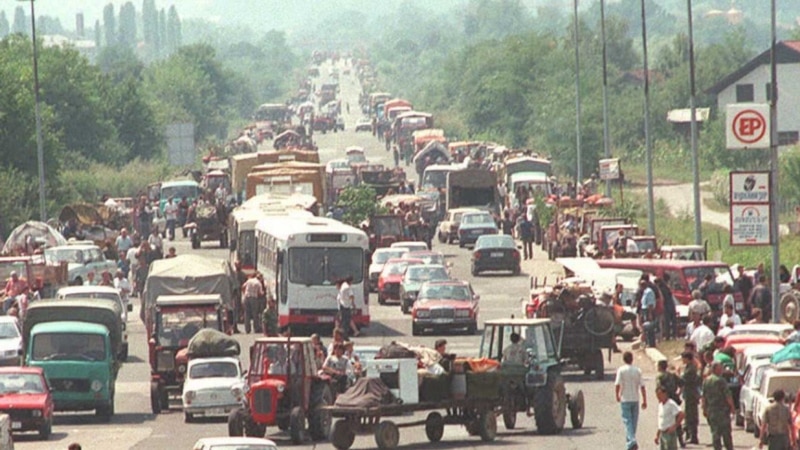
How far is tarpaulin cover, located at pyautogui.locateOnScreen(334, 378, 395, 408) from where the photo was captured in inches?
1238

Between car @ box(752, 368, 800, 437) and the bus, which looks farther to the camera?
the bus

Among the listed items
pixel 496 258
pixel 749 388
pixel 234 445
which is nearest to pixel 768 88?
pixel 496 258

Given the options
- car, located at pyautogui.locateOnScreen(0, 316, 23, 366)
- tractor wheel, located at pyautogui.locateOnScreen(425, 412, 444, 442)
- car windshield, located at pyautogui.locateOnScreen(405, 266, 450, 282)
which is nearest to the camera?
tractor wheel, located at pyautogui.locateOnScreen(425, 412, 444, 442)

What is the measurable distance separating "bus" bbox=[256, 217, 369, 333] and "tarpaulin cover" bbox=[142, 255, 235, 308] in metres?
2.27

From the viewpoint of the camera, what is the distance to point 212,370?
122 ft

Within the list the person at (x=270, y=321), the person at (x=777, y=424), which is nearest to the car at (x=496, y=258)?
the person at (x=270, y=321)

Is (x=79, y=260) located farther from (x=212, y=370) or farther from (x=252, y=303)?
(x=212, y=370)

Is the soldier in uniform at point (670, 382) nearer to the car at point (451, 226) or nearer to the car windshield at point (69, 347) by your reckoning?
the car windshield at point (69, 347)

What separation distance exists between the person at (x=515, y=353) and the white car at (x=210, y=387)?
4.91 m

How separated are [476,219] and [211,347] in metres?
39.5

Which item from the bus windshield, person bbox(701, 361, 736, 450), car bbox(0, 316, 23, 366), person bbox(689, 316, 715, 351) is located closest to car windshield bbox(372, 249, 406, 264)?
the bus windshield

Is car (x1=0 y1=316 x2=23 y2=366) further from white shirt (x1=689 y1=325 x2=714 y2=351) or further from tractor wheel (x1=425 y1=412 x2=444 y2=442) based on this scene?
white shirt (x1=689 y1=325 x2=714 y2=351)

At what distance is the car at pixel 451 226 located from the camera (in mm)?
79312

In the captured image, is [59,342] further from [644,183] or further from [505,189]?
[644,183]
